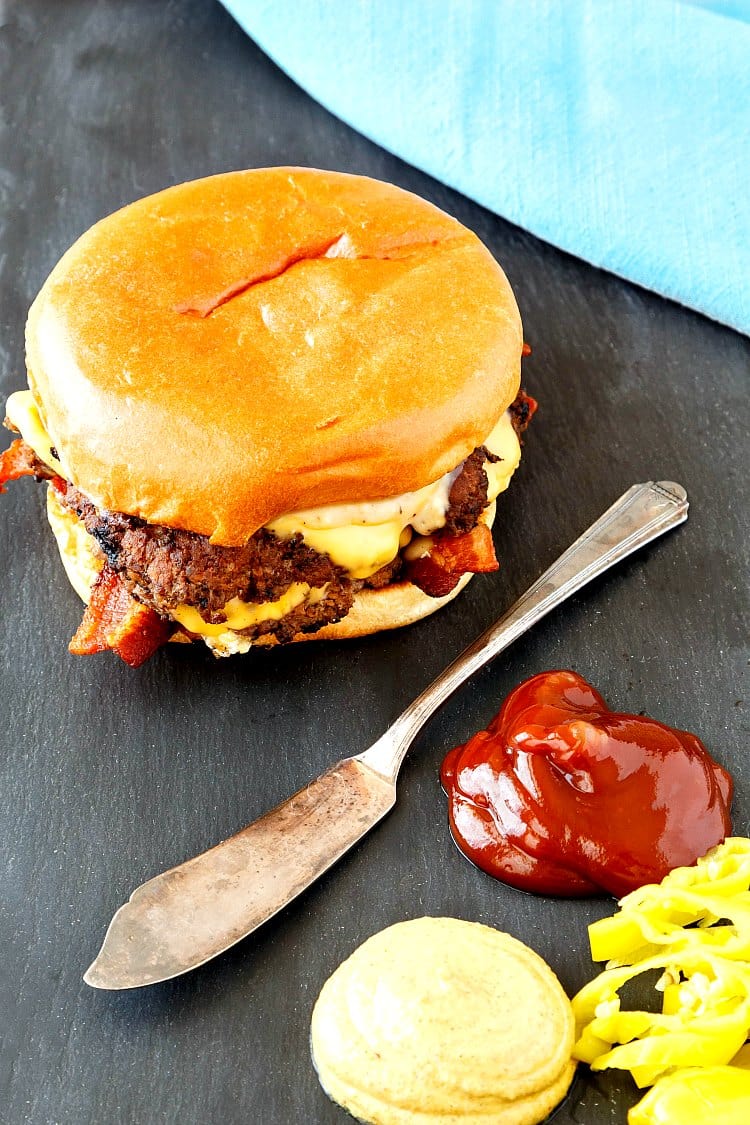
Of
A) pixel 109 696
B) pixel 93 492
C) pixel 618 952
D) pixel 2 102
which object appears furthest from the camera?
pixel 2 102

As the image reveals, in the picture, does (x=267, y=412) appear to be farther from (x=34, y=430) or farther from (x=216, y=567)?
(x=34, y=430)

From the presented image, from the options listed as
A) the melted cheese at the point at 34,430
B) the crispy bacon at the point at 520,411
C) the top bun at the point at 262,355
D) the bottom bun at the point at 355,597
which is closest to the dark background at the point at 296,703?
the bottom bun at the point at 355,597

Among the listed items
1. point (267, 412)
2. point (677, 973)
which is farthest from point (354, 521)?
point (677, 973)

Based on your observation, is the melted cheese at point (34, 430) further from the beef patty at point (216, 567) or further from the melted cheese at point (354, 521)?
the beef patty at point (216, 567)

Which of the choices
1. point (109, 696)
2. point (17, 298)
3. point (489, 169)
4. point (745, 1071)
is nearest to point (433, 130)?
point (489, 169)

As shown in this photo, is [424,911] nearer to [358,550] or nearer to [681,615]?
[358,550]

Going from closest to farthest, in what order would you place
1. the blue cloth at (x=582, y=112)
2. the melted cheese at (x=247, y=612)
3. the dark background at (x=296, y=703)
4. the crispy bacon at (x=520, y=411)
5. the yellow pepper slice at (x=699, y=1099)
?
the yellow pepper slice at (x=699, y=1099) < the dark background at (x=296, y=703) < the melted cheese at (x=247, y=612) < the crispy bacon at (x=520, y=411) < the blue cloth at (x=582, y=112)
